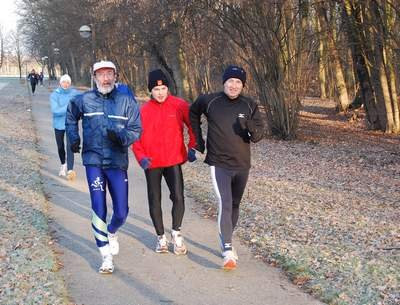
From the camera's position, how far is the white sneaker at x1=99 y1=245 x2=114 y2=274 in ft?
17.3

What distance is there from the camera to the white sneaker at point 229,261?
17.6 feet

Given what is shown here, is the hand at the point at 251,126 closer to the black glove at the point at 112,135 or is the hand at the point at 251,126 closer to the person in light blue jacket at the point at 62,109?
the black glove at the point at 112,135

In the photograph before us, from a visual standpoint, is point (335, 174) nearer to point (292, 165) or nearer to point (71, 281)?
point (292, 165)

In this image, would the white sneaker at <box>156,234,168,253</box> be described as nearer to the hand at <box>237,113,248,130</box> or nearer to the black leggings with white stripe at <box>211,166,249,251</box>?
the black leggings with white stripe at <box>211,166,249,251</box>

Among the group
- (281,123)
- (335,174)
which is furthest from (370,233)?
(281,123)

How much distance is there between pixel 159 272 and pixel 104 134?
54.9 inches

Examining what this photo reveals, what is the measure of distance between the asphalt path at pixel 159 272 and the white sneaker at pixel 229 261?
0.06 meters

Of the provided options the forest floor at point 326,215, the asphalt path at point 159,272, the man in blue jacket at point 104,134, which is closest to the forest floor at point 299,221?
the forest floor at point 326,215

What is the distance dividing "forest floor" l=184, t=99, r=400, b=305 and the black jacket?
1.13m

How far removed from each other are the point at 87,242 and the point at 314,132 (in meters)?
14.1

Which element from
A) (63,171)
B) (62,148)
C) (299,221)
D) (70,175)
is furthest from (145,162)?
(63,171)

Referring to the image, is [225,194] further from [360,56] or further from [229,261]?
[360,56]

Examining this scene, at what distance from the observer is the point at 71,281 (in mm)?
5070

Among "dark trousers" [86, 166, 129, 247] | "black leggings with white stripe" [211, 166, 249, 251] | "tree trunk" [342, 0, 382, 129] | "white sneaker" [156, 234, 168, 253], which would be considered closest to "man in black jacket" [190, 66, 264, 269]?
"black leggings with white stripe" [211, 166, 249, 251]
